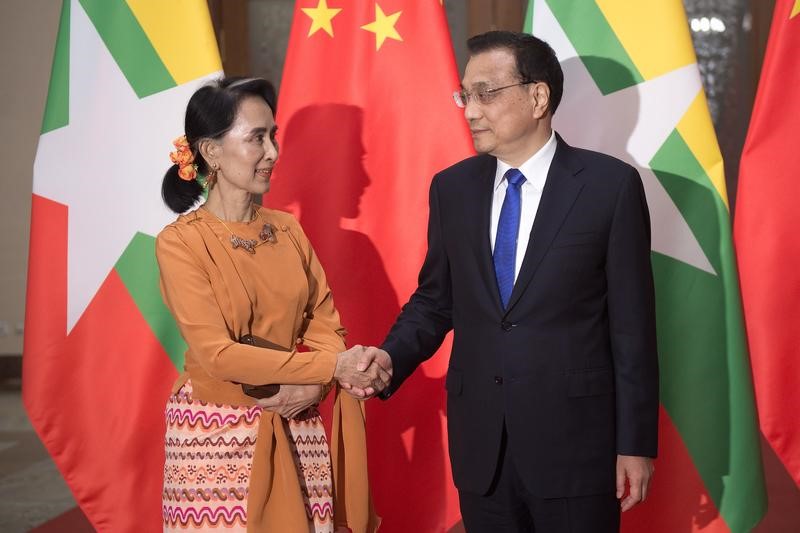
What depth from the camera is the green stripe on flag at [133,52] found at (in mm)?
2812

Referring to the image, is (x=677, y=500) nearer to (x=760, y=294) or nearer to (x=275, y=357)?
(x=760, y=294)

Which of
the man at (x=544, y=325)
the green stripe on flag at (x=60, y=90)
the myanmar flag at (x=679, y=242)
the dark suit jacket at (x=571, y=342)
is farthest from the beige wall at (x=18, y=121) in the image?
the dark suit jacket at (x=571, y=342)

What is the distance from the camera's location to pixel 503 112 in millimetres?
2082

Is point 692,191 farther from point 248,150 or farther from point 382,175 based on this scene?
point 248,150

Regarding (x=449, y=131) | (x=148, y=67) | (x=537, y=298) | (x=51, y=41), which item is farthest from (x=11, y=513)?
(x=51, y=41)

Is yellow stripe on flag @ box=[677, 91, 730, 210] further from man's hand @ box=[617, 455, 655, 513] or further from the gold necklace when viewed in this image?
the gold necklace

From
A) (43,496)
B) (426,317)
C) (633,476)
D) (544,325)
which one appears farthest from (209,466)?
(43,496)

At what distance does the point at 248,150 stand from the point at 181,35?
2.98ft

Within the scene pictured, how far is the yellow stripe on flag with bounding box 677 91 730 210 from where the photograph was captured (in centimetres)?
264

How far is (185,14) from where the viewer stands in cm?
282

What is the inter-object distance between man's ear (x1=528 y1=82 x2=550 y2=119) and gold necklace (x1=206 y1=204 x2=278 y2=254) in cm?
61

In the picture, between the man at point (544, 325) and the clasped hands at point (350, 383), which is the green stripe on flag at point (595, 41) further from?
the clasped hands at point (350, 383)

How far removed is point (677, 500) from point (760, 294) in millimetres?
609

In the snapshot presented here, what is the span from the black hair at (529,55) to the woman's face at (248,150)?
0.48m
